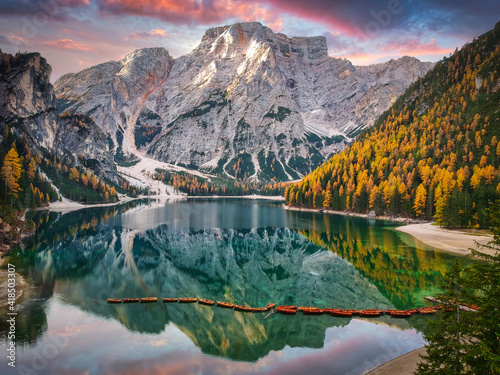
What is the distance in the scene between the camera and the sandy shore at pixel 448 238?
2709 inches

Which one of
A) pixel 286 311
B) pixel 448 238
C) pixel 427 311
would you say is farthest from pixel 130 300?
pixel 448 238

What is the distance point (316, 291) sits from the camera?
4731 cm

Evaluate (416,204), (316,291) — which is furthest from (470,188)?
(316,291)

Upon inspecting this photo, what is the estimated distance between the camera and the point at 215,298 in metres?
44.2

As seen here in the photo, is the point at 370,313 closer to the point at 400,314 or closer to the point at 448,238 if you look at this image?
the point at 400,314

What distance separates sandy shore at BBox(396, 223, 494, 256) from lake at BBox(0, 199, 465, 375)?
17.0 ft

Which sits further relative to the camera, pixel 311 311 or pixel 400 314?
pixel 311 311

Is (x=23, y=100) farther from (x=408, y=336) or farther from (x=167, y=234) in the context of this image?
(x=408, y=336)

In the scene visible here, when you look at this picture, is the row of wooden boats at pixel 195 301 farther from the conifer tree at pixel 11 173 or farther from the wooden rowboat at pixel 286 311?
the conifer tree at pixel 11 173

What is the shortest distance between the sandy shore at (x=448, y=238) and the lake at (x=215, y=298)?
5196 mm

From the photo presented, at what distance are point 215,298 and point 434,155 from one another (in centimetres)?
11817

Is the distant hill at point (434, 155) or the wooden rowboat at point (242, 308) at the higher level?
the distant hill at point (434, 155)

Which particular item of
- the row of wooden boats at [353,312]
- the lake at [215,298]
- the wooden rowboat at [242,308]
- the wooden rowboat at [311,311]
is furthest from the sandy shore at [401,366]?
the wooden rowboat at [242,308]

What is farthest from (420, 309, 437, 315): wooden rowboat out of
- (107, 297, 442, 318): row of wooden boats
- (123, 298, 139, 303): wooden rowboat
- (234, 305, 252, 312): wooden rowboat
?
(123, 298, 139, 303): wooden rowboat
